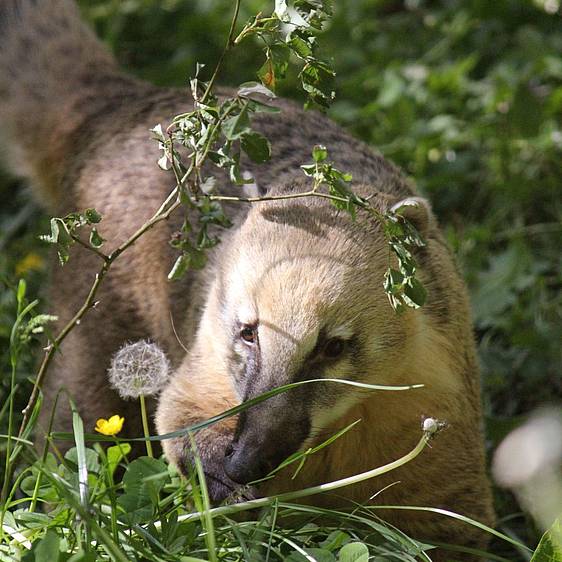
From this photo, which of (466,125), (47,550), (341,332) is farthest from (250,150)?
(466,125)

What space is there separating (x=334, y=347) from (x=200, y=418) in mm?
641

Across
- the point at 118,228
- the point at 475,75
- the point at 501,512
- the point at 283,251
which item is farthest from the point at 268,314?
the point at 475,75

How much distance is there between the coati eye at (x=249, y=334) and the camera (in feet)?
11.7

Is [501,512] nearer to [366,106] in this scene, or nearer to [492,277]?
[492,277]

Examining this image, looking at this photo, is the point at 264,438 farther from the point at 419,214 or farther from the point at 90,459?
the point at 419,214

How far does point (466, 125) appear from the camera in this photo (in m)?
6.66

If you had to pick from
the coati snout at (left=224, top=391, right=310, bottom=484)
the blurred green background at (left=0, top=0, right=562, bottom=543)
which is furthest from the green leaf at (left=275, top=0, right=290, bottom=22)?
the blurred green background at (left=0, top=0, right=562, bottom=543)

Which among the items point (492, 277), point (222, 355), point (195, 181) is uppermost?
point (195, 181)

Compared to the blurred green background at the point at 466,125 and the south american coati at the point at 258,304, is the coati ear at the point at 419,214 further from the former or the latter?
the blurred green background at the point at 466,125

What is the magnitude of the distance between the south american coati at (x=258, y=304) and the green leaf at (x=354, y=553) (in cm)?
38

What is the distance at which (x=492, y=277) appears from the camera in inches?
225

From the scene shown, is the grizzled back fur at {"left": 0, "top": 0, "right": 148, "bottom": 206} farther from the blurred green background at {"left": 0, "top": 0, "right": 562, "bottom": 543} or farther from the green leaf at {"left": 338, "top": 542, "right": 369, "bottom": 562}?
the green leaf at {"left": 338, "top": 542, "right": 369, "bottom": 562}

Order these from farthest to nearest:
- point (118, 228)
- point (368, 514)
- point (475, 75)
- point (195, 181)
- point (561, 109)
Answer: point (475, 75), point (561, 109), point (118, 228), point (368, 514), point (195, 181)

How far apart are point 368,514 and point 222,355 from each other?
0.75 metres
